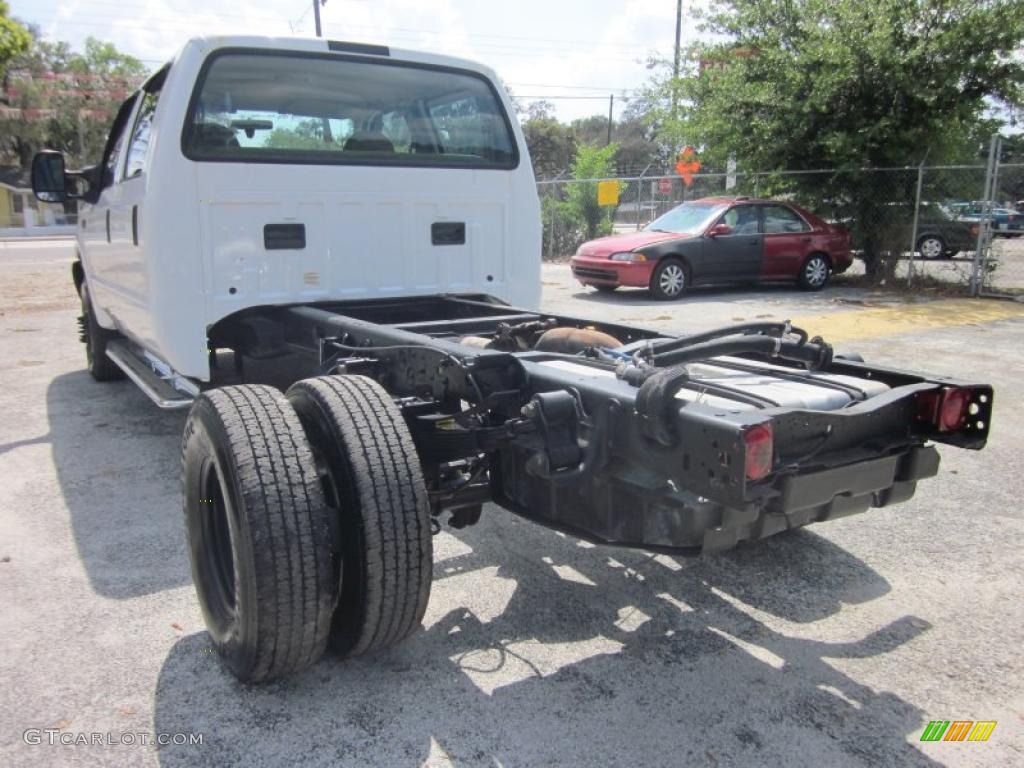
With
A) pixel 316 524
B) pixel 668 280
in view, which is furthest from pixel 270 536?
pixel 668 280

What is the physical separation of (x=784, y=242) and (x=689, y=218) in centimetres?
162

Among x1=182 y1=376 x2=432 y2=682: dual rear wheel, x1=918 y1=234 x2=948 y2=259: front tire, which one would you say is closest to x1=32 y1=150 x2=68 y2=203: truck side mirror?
x1=182 y1=376 x2=432 y2=682: dual rear wheel

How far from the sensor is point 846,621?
3150 mm

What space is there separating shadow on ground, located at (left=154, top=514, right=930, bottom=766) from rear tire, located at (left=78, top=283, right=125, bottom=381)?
15.5 ft

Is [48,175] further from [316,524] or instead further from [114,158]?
[316,524]

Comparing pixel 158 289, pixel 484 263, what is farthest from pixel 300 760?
pixel 484 263

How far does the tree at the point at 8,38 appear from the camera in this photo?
2162cm

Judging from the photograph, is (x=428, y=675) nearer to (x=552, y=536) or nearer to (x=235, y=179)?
(x=552, y=536)

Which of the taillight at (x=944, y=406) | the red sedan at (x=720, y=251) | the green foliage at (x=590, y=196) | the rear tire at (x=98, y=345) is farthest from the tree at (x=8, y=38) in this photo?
the taillight at (x=944, y=406)

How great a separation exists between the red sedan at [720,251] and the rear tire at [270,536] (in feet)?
35.0

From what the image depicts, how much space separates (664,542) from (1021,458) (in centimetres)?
359

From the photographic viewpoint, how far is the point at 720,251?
43.7 ft

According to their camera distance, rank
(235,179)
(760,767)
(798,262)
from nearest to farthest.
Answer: (760,767) < (235,179) < (798,262)

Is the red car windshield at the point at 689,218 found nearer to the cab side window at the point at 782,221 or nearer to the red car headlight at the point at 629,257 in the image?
the cab side window at the point at 782,221
